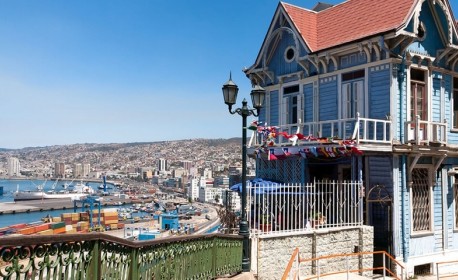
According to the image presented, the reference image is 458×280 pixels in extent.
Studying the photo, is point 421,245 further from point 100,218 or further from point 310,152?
point 100,218

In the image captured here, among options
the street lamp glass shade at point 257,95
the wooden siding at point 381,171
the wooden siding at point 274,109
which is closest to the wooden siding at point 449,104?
the wooden siding at point 381,171

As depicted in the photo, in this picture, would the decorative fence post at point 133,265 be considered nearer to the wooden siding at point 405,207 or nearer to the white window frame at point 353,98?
the wooden siding at point 405,207

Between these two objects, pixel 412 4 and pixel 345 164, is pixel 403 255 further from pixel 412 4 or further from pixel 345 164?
pixel 412 4

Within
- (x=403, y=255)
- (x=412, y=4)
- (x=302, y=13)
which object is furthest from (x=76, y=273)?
(x=302, y=13)

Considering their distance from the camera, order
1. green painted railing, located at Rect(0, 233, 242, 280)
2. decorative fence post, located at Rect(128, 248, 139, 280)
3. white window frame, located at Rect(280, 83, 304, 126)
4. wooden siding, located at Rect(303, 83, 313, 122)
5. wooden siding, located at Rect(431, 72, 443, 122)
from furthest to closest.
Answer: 1. white window frame, located at Rect(280, 83, 304, 126)
2. wooden siding, located at Rect(303, 83, 313, 122)
3. wooden siding, located at Rect(431, 72, 443, 122)
4. decorative fence post, located at Rect(128, 248, 139, 280)
5. green painted railing, located at Rect(0, 233, 242, 280)

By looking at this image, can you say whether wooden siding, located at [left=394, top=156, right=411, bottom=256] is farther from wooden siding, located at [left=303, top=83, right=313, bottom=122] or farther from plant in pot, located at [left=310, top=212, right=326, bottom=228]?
wooden siding, located at [left=303, top=83, right=313, bottom=122]

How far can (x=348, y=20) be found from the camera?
18.3 m

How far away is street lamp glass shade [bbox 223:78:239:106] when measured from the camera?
1062 centimetres

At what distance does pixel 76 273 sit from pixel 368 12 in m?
16.3

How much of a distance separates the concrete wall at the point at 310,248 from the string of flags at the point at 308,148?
270 centimetres

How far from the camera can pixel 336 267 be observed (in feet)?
45.3

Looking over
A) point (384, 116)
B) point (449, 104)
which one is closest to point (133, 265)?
point (384, 116)

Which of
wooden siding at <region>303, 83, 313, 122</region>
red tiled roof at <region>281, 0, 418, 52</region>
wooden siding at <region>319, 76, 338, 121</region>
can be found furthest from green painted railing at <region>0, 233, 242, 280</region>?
red tiled roof at <region>281, 0, 418, 52</region>

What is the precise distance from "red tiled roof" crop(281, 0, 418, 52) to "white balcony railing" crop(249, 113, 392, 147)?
3.31m
